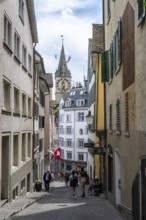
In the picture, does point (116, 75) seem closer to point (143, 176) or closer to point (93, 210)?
point (93, 210)

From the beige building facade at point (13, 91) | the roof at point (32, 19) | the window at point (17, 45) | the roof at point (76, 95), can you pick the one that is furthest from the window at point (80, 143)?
the window at point (17, 45)

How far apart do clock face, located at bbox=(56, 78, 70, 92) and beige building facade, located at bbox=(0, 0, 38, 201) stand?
117m

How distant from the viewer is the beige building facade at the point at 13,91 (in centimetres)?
1620

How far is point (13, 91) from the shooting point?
61.5 ft

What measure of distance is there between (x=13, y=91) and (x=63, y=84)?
126m

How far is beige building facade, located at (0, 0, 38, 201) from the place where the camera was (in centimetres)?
1620

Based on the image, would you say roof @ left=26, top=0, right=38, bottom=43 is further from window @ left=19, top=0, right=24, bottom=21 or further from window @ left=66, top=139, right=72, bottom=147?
window @ left=66, top=139, right=72, bottom=147

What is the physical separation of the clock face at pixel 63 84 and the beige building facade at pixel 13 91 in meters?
117

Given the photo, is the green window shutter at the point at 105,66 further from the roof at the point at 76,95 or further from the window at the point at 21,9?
the roof at the point at 76,95

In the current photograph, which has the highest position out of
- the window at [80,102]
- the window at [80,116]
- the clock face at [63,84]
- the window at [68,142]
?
the clock face at [63,84]

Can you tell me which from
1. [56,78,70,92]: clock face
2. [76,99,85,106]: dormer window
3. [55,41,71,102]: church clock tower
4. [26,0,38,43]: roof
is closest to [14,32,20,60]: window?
[26,0,38,43]: roof

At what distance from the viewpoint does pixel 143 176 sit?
25.6 ft

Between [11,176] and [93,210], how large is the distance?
4377 mm

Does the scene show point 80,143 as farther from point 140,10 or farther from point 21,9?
point 140,10
